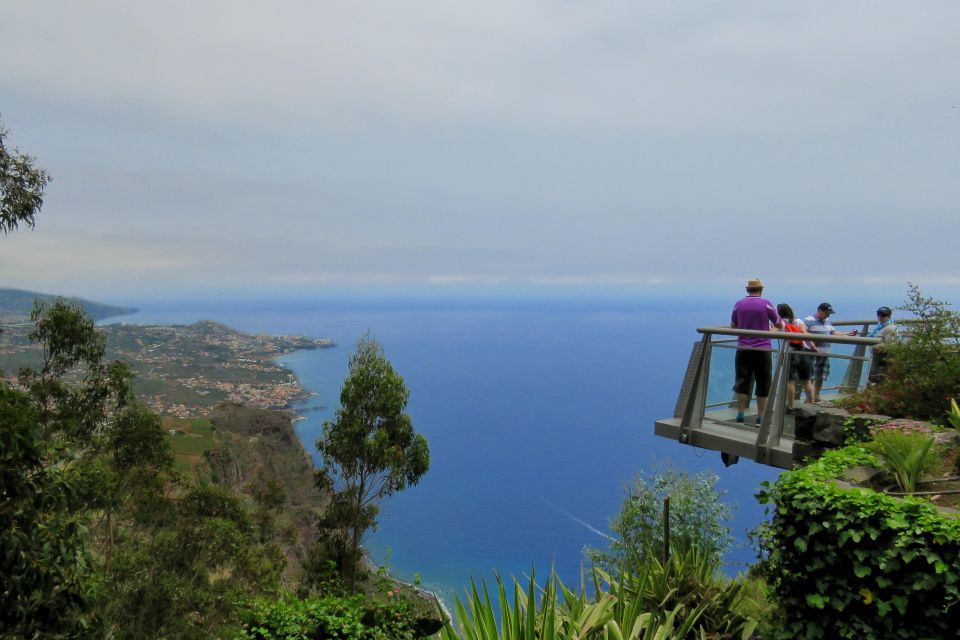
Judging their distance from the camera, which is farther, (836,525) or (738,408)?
(738,408)

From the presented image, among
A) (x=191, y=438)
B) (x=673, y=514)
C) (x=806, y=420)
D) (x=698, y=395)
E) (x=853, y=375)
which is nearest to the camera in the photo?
(x=806, y=420)

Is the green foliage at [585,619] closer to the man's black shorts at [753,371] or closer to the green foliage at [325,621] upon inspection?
the green foliage at [325,621]

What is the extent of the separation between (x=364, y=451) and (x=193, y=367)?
134 ft

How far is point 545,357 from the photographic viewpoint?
18762cm

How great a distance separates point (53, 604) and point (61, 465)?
1064mm

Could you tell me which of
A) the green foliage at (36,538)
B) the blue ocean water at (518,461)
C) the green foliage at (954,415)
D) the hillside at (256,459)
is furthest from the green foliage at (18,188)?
the blue ocean water at (518,461)

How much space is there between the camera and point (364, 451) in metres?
19.5

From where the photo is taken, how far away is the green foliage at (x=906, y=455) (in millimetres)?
4137

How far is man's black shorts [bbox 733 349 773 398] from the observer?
6.65 metres

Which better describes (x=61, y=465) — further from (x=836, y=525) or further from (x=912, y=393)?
(x=912, y=393)

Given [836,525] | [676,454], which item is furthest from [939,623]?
[676,454]

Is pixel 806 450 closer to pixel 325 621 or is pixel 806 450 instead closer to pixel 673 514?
pixel 325 621

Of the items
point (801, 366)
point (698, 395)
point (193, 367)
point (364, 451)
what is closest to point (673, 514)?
point (698, 395)

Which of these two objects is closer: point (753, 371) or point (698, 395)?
point (753, 371)
